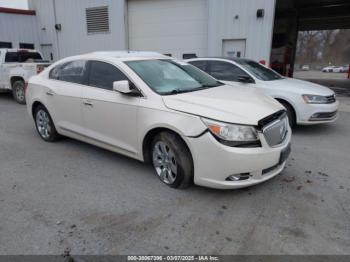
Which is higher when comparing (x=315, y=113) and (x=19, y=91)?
(x=315, y=113)

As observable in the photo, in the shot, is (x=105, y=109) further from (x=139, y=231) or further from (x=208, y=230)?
(x=208, y=230)

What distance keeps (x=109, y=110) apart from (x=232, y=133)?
1800 mm

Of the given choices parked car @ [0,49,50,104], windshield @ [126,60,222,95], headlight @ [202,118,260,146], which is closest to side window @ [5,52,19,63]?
parked car @ [0,49,50,104]

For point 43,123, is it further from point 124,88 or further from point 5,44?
point 5,44

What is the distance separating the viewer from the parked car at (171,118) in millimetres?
3043

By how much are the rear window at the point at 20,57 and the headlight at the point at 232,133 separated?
8556mm

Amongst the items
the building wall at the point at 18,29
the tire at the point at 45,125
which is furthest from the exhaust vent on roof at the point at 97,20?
the tire at the point at 45,125

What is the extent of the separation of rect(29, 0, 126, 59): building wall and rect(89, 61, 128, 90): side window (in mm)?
9855

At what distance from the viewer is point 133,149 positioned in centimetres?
383

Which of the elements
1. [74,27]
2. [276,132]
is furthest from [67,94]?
[74,27]

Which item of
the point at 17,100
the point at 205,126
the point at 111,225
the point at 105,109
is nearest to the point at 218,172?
the point at 205,126

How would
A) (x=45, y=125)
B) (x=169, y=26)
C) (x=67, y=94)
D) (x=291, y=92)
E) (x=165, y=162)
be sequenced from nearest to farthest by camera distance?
(x=165, y=162) → (x=67, y=94) → (x=45, y=125) → (x=291, y=92) → (x=169, y=26)

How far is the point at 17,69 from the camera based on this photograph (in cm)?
888

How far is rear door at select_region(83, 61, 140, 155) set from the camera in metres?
3.74
